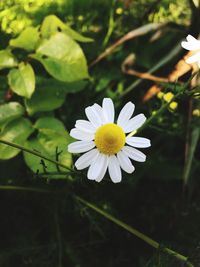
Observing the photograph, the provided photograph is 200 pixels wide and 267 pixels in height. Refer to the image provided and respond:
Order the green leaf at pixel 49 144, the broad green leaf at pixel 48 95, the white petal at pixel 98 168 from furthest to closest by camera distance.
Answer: the broad green leaf at pixel 48 95 → the green leaf at pixel 49 144 → the white petal at pixel 98 168

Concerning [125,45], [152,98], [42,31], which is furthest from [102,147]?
[125,45]

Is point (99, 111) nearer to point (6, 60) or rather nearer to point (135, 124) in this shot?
point (135, 124)

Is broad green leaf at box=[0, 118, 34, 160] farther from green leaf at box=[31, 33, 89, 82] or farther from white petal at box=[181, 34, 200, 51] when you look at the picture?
white petal at box=[181, 34, 200, 51]

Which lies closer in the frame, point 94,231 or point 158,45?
point 94,231

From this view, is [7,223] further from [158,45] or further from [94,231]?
[158,45]

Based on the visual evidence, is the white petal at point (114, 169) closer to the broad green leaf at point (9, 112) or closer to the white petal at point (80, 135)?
the white petal at point (80, 135)

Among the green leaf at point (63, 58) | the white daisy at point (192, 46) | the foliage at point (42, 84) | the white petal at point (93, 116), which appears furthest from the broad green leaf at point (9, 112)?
the white daisy at point (192, 46)
